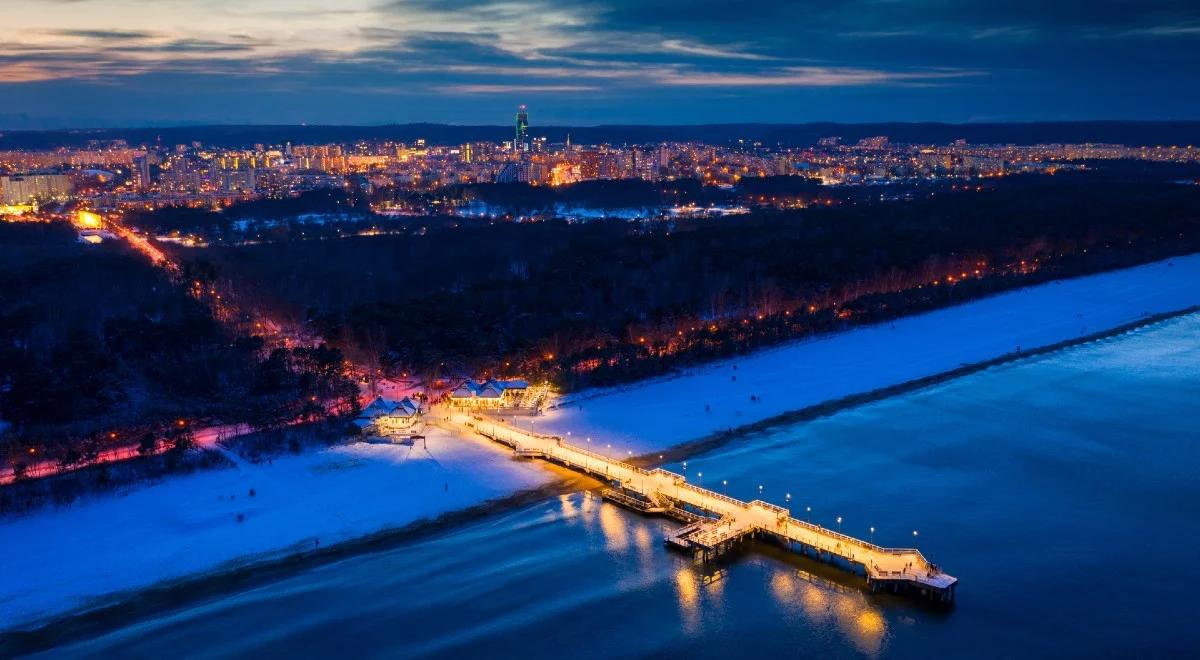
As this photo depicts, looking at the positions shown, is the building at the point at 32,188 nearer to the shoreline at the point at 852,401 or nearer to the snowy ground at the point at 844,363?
the snowy ground at the point at 844,363

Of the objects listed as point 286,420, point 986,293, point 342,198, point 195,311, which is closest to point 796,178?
point 342,198

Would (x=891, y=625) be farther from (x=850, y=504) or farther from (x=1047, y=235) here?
(x=1047, y=235)

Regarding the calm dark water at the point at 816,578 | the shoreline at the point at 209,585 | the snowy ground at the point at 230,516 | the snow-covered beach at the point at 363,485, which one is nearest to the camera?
the calm dark water at the point at 816,578

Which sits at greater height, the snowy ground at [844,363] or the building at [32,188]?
the building at [32,188]

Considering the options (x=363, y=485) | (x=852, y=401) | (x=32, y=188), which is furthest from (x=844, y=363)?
(x=32, y=188)

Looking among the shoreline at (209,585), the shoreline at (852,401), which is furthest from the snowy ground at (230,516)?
the shoreline at (852,401)

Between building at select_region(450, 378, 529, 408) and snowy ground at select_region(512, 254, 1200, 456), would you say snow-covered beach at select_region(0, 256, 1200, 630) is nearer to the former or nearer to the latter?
snowy ground at select_region(512, 254, 1200, 456)

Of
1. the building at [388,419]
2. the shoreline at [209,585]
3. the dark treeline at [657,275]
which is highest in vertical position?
the dark treeline at [657,275]
